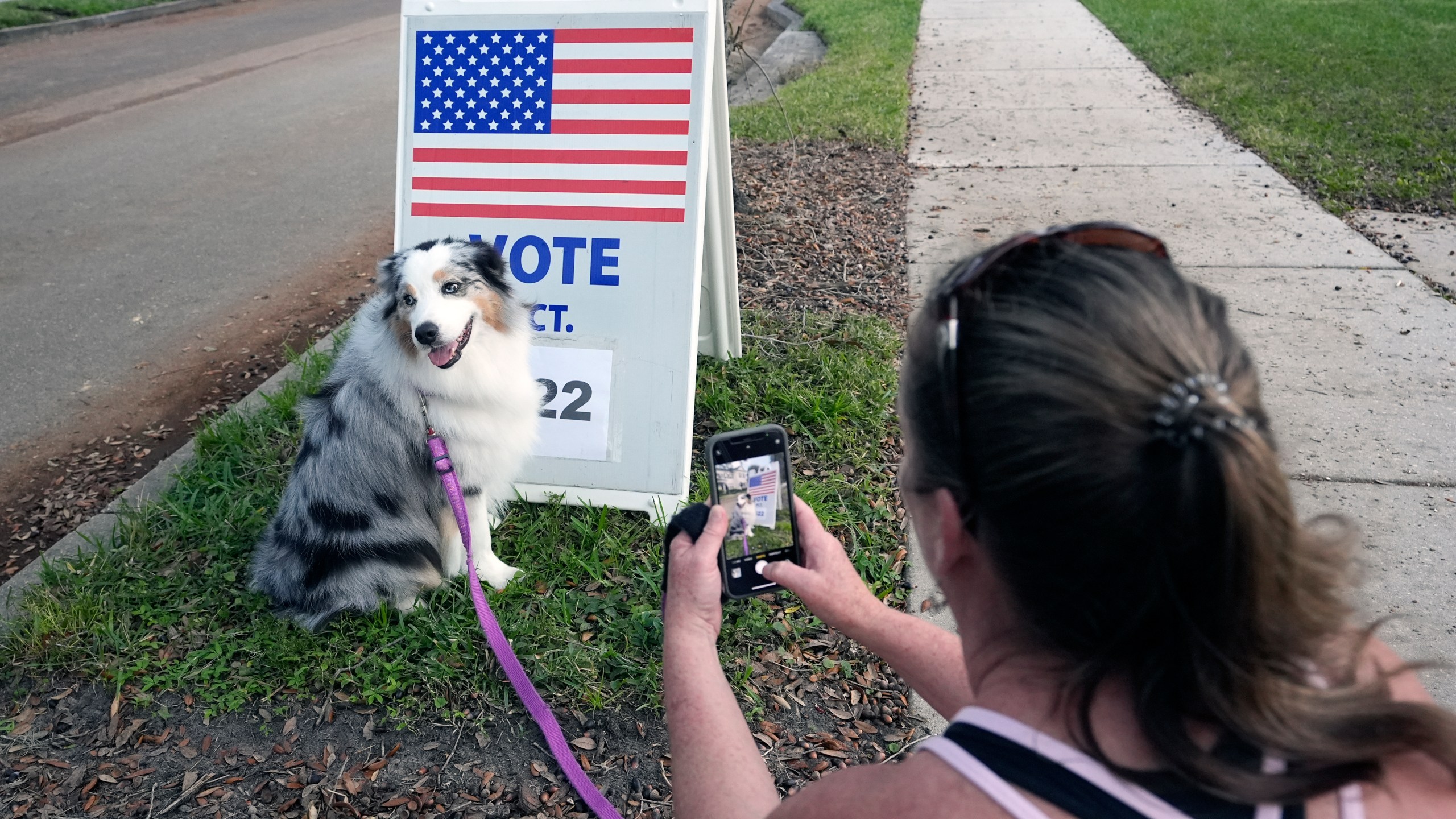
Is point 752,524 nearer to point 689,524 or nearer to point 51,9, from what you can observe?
point 689,524

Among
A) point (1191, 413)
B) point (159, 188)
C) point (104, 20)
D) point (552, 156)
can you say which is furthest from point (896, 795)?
point (104, 20)

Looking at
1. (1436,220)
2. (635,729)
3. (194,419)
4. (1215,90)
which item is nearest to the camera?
(635,729)

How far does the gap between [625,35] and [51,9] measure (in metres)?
15.8

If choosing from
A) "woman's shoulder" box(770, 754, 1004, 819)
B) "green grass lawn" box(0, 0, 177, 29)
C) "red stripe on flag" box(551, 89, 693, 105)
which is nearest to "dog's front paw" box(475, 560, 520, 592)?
"red stripe on flag" box(551, 89, 693, 105)

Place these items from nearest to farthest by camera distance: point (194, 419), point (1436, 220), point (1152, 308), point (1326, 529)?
point (1152, 308), point (1326, 529), point (194, 419), point (1436, 220)

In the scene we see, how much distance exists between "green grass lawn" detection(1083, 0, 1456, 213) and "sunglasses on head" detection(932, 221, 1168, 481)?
258 inches

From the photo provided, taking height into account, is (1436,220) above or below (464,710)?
above

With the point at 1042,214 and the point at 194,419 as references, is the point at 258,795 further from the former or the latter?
the point at 1042,214

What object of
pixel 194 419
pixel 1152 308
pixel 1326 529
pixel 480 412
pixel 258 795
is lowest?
pixel 258 795

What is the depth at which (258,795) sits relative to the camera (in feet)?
8.29

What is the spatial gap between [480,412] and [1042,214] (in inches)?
186

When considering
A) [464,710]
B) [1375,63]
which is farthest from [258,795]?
[1375,63]

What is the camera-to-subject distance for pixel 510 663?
2709 millimetres

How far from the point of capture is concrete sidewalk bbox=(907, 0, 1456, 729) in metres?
3.34
